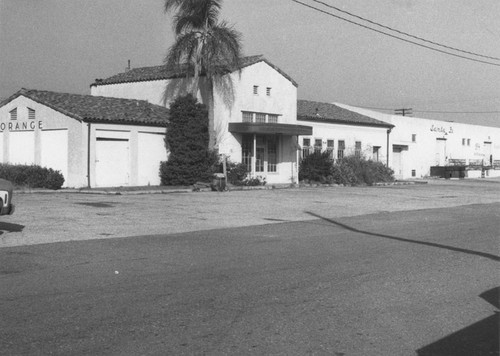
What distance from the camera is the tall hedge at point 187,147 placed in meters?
31.4

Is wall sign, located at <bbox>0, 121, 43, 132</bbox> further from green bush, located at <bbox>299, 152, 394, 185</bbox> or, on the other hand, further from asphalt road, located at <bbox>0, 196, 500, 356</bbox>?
asphalt road, located at <bbox>0, 196, 500, 356</bbox>

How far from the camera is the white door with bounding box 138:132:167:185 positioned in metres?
31.4

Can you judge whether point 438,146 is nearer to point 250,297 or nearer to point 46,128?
point 46,128

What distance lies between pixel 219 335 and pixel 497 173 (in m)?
65.6

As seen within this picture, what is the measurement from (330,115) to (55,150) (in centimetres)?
2011

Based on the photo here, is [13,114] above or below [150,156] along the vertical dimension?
above

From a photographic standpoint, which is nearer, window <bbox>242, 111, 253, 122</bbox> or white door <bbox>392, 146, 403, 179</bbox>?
window <bbox>242, 111, 253, 122</bbox>

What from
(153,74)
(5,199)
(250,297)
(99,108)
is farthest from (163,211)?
(153,74)

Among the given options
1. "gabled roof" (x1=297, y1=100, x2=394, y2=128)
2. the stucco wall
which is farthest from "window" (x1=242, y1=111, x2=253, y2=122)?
the stucco wall

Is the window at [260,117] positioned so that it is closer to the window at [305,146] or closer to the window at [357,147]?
the window at [305,146]

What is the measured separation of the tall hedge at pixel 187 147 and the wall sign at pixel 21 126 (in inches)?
244

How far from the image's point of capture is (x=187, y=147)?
104 ft

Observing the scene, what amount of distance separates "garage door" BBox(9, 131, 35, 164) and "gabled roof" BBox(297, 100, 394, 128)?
636 inches

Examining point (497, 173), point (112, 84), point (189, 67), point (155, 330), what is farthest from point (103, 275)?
point (497, 173)
